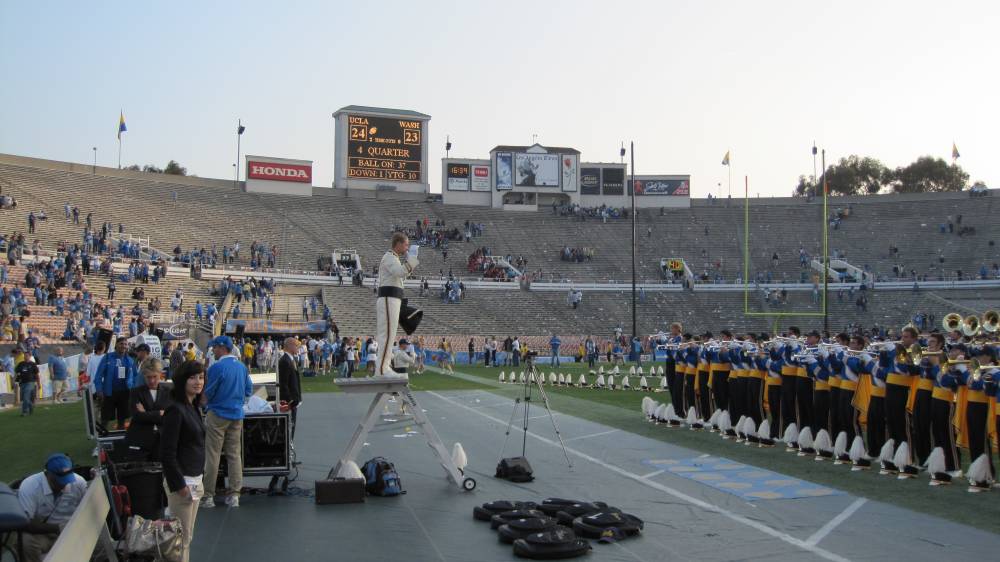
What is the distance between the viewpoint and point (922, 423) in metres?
11.7

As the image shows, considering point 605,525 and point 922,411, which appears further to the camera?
point 922,411

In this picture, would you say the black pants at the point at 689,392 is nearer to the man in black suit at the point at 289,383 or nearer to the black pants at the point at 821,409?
the black pants at the point at 821,409

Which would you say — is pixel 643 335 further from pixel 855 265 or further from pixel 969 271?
pixel 969 271

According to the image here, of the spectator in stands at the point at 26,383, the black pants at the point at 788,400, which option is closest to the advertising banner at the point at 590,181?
the spectator in stands at the point at 26,383

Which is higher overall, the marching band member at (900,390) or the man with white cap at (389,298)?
the man with white cap at (389,298)

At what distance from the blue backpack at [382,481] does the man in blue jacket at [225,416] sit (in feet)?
4.92

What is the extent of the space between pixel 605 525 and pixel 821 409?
6.55 m

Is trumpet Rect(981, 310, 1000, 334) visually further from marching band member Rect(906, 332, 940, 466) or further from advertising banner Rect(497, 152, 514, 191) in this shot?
advertising banner Rect(497, 152, 514, 191)

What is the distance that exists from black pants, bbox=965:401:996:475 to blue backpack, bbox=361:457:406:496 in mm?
7028

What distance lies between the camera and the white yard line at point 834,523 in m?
8.17

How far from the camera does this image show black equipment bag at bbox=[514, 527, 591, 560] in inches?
297

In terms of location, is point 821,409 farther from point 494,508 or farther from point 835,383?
point 494,508

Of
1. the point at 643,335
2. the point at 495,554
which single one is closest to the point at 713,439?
the point at 495,554

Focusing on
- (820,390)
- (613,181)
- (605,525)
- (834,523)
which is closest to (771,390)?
(820,390)
